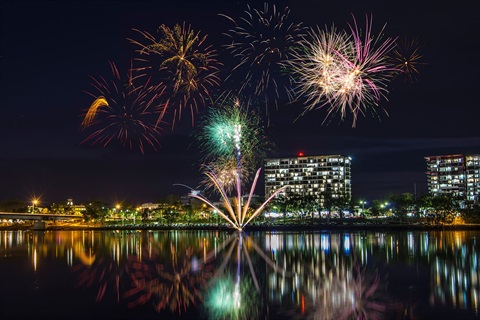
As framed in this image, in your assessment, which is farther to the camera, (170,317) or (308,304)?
(308,304)

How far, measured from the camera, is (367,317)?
57.0 ft

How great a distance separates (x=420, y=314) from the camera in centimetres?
1772

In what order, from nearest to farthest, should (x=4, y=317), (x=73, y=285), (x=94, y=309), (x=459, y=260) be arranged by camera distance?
1. (x=4, y=317)
2. (x=94, y=309)
3. (x=73, y=285)
4. (x=459, y=260)

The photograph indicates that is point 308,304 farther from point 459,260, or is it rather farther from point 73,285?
point 459,260

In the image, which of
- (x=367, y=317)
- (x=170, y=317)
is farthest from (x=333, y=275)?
(x=170, y=317)

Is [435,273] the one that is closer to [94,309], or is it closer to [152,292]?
[152,292]

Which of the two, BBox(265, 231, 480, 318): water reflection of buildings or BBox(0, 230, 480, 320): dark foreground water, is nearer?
BBox(0, 230, 480, 320): dark foreground water

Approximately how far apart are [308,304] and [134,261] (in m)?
19.8

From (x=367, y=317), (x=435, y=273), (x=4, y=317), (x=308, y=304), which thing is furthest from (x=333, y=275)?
(x=4, y=317)

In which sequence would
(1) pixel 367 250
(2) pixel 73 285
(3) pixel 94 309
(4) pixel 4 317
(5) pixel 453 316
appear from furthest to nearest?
(1) pixel 367 250 < (2) pixel 73 285 < (3) pixel 94 309 < (4) pixel 4 317 < (5) pixel 453 316

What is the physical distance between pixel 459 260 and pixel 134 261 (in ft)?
71.6

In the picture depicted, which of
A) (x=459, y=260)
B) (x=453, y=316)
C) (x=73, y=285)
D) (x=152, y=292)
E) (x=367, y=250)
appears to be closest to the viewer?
(x=453, y=316)

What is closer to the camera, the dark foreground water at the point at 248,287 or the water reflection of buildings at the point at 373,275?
the dark foreground water at the point at 248,287

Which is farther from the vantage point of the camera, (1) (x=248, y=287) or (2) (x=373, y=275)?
(2) (x=373, y=275)
